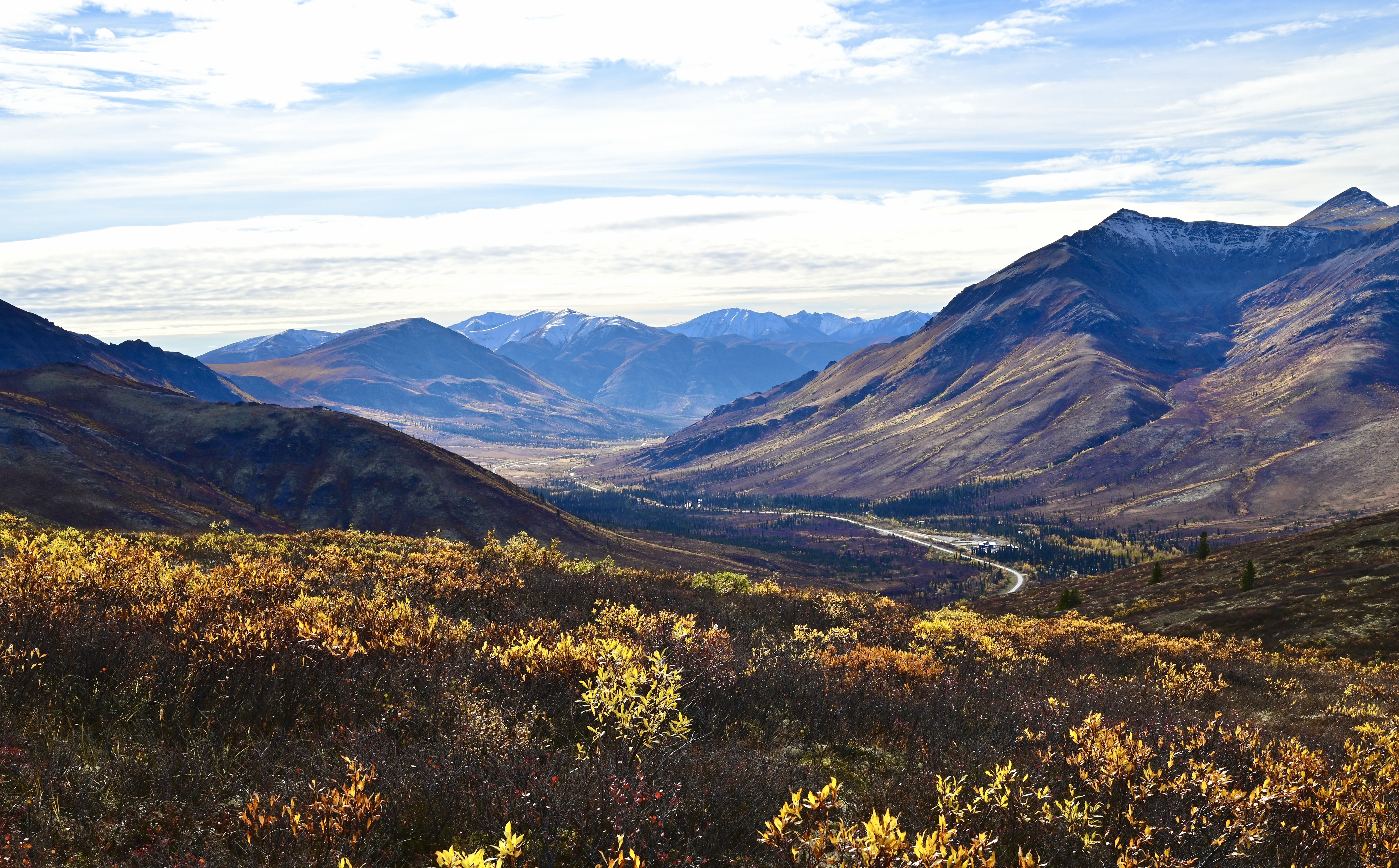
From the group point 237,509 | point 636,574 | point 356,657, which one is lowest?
point 237,509

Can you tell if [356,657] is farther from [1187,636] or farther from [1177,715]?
[1187,636]

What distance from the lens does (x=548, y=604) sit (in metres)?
17.3

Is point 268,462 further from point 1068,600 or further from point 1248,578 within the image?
point 1248,578

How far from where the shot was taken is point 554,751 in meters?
7.59

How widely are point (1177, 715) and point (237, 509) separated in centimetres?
12309

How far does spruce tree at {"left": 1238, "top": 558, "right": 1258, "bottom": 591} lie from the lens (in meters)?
57.9

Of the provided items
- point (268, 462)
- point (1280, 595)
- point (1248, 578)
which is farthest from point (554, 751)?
point (268, 462)

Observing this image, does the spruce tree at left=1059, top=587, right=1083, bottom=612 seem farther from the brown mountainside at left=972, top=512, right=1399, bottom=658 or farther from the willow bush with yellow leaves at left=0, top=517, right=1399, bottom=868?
the willow bush with yellow leaves at left=0, top=517, right=1399, bottom=868

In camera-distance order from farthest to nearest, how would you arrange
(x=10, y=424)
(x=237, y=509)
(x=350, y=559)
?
(x=237, y=509) < (x=10, y=424) < (x=350, y=559)

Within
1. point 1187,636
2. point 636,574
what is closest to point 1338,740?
point 636,574

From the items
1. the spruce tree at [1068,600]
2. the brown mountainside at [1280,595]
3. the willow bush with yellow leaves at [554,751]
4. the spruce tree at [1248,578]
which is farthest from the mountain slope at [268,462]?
the spruce tree at [1248,578]

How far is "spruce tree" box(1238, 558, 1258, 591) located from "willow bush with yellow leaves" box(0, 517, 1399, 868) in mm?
53582

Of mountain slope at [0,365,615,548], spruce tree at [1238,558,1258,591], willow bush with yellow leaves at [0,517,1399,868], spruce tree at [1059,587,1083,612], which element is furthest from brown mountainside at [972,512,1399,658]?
mountain slope at [0,365,615,548]

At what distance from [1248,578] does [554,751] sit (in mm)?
71049
